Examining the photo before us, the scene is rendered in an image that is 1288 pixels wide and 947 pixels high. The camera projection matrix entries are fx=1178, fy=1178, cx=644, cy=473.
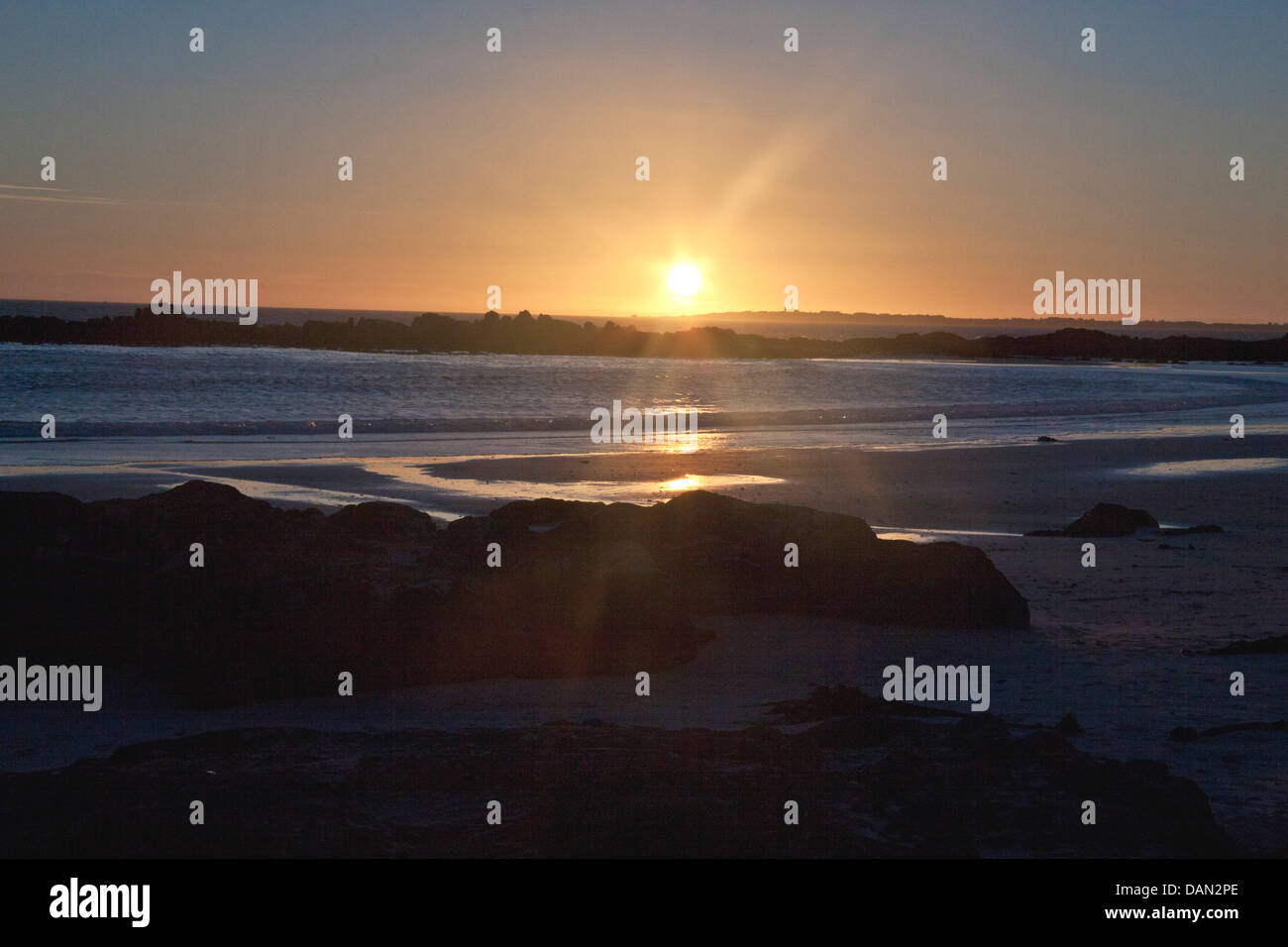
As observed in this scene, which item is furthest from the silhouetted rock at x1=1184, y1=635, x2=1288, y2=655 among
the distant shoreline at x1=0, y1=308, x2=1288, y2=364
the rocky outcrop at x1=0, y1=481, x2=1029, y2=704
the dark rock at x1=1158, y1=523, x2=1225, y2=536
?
the distant shoreline at x1=0, y1=308, x2=1288, y2=364

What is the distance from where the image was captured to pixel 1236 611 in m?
8.85

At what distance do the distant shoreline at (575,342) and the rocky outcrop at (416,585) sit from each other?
6316 cm

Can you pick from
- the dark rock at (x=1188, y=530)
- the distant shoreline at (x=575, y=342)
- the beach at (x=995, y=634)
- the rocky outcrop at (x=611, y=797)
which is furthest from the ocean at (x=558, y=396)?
the rocky outcrop at (x=611, y=797)

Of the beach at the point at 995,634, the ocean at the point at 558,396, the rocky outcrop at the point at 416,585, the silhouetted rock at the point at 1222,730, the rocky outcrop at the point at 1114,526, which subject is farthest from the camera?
the ocean at the point at 558,396

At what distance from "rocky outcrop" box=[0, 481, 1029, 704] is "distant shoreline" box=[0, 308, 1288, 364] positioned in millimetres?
63156

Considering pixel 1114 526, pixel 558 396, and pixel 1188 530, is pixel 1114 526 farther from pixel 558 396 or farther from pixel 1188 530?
pixel 558 396

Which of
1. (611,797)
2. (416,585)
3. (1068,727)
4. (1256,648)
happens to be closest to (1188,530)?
(1256,648)

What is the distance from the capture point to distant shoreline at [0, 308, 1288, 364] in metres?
69.5

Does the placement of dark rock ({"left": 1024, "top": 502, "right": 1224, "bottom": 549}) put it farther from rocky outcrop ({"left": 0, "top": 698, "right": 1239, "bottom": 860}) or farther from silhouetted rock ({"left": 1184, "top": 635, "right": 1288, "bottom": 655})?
rocky outcrop ({"left": 0, "top": 698, "right": 1239, "bottom": 860})

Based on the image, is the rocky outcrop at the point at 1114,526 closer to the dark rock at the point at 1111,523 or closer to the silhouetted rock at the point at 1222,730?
the dark rock at the point at 1111,523

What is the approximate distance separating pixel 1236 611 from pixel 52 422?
2482cm

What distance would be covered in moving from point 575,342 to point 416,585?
235ft

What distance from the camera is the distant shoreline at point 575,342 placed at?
69.5 metres
